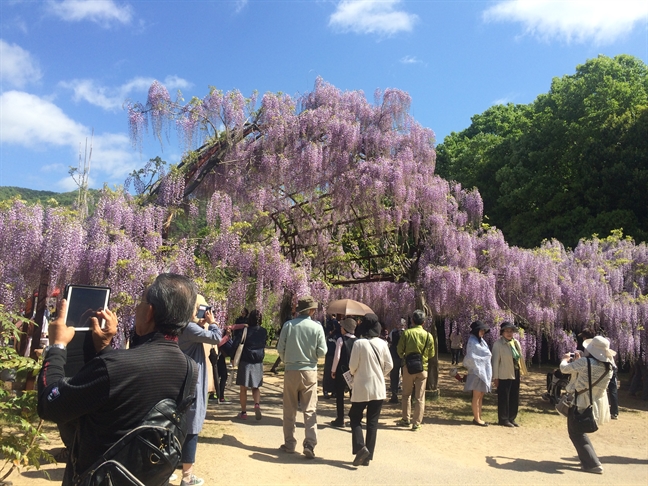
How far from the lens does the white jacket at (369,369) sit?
5871mm

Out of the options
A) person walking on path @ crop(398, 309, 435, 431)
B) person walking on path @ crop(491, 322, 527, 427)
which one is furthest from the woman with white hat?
person walking on path @ crop(491, 322, 527, 427)

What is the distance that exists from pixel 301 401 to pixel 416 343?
2.32 meters

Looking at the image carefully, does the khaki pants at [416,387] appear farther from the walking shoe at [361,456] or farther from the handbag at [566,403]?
the walking shoe at [361,456]

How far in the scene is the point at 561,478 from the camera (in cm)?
578

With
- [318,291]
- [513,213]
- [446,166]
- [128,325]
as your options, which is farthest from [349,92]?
[446,166]

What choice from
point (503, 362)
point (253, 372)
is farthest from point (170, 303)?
point (503, 362)

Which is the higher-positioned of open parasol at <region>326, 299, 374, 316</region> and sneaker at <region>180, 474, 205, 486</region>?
open parasol at <region>326, 299, 374, 316</region>

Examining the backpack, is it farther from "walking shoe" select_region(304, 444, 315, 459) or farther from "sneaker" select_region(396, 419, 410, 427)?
"sneaker" select_region(396, 419, 410, 427)

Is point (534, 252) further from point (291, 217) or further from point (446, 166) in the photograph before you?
point (446, 166)

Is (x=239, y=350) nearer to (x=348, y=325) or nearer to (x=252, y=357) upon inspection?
(x=252, y=357)

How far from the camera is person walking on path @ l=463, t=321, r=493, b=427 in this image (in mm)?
8547

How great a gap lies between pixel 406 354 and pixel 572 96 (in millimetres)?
20146

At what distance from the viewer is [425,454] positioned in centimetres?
661

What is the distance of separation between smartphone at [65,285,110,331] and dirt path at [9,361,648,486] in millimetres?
3023
